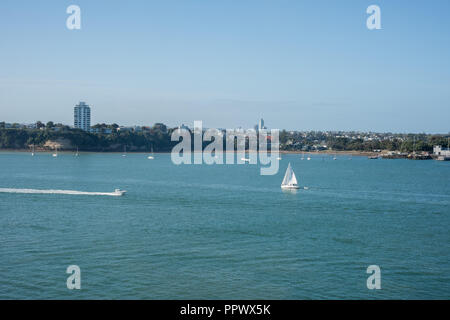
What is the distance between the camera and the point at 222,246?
17484mm

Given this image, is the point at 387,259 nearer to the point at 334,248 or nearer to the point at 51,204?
the point at 334,248

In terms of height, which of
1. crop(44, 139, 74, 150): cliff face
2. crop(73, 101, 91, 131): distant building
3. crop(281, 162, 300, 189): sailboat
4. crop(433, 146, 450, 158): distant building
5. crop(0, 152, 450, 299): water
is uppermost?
crop(73, 101, 91, 131): distant building

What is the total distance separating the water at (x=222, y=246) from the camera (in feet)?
43.2

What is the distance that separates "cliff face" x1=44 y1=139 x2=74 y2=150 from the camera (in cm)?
10581

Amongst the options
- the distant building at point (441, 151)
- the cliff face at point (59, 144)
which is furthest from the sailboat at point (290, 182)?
the cliff face at point (59, 144)

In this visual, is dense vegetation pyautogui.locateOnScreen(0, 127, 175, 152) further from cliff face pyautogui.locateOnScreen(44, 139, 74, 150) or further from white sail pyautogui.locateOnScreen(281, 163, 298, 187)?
white sail pyautogui.locateOnScreen(281, 163, 298, 187)

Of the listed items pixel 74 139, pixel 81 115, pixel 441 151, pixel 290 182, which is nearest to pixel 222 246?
pixel 290 182

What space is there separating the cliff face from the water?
78089 millimetres

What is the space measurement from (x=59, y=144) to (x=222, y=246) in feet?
314

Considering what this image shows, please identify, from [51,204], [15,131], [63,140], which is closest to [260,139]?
[63,140]

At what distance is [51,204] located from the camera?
26875 millimetres

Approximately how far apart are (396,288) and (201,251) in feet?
20.8

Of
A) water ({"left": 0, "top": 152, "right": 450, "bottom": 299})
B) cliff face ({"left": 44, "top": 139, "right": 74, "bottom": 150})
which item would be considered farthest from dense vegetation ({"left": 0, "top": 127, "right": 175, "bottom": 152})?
water ({"left": 0, "top": 152, "right": 450, "bottom": 299})
